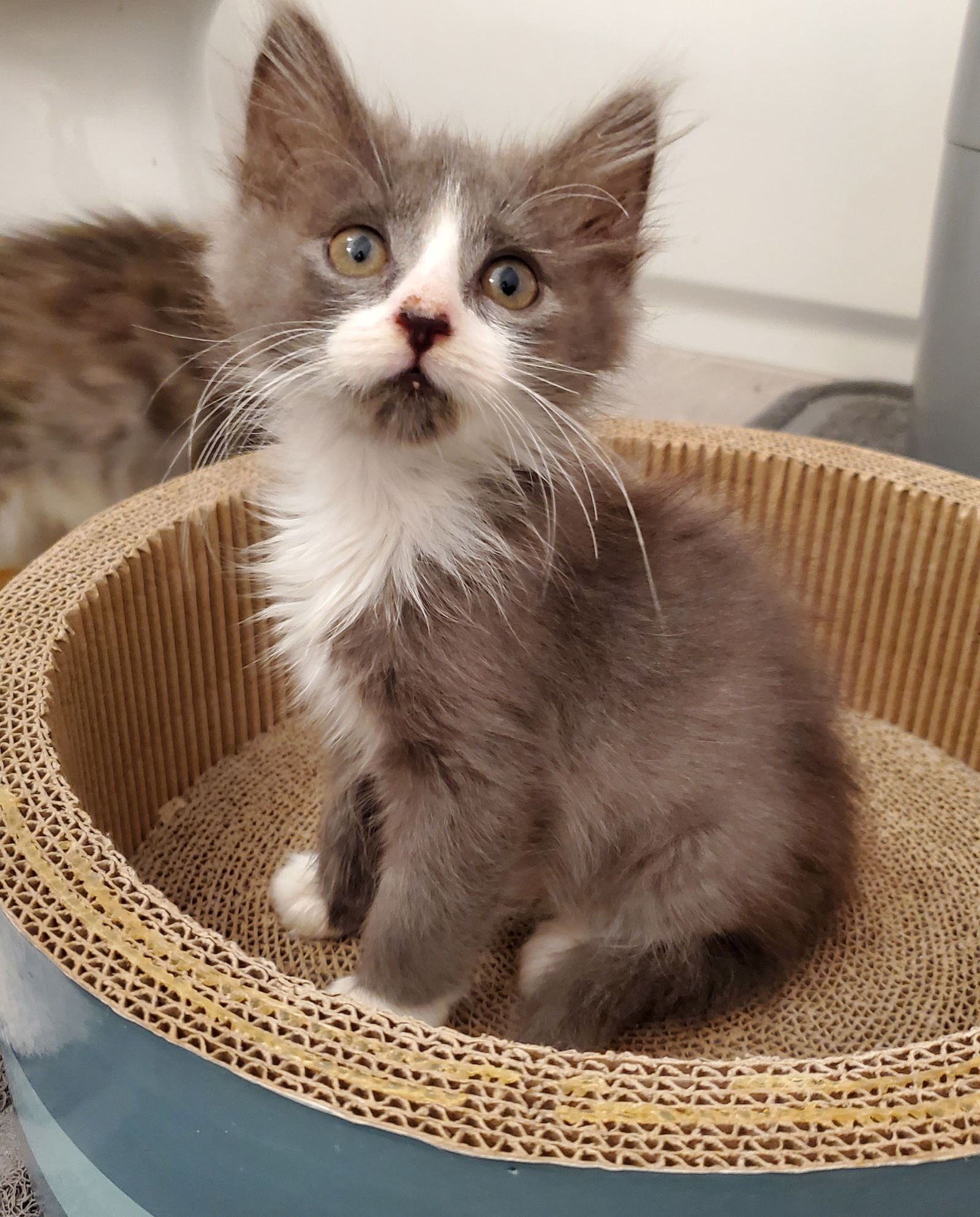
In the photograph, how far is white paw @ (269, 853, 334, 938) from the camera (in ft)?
3.84

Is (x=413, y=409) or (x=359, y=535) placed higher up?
(x=413, y=409)

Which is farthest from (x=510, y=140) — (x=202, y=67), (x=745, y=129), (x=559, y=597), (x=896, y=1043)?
(x=745, y=129)

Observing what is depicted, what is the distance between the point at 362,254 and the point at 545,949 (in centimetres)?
71

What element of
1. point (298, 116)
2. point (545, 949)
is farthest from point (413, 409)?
point (545, 949)

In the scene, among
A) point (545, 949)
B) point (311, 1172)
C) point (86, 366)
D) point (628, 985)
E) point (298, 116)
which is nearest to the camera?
point (311, 1172)

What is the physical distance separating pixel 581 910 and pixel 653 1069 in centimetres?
42

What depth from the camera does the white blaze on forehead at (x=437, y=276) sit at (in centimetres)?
74

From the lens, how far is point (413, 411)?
2.57ft

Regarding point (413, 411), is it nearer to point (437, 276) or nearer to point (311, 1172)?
point (437, 276)

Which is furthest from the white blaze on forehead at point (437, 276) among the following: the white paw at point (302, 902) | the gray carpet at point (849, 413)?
the gray carpet at point (849, 413)

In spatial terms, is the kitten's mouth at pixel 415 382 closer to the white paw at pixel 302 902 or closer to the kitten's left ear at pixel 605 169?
the kitten's left ear at pixel 605 169

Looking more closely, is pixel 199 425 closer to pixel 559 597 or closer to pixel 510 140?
pixel 510 140

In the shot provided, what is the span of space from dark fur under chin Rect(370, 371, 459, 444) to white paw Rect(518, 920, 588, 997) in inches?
21.8

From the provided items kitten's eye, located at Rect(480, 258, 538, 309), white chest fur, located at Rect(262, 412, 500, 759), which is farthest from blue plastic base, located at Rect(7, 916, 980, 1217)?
kitten's eye, located at Rect(480, 258, 538, 309)
